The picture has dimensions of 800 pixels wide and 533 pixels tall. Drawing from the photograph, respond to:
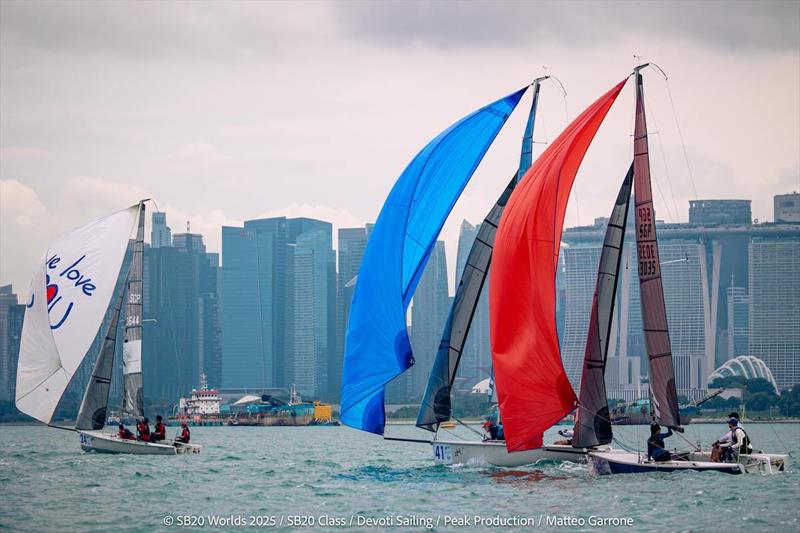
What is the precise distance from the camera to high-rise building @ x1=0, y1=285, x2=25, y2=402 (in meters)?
184

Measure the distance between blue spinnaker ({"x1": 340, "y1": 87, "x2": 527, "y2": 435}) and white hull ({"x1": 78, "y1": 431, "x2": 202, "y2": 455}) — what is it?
34.7 feet

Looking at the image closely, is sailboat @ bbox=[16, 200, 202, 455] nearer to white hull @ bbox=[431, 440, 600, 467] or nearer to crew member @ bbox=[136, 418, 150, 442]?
crew member @ bbox=[136, 418, 150, 442]

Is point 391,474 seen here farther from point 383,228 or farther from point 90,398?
point 90,398

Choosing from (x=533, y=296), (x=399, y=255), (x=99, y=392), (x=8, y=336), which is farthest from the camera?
(x=8, y=336)

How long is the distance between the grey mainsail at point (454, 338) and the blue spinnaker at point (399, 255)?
1548mm

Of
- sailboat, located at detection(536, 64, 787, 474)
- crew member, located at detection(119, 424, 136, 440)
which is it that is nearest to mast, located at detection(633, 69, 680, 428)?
sailboat, located at detection(536, 64, 787, 474)

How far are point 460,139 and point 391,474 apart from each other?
853 cm

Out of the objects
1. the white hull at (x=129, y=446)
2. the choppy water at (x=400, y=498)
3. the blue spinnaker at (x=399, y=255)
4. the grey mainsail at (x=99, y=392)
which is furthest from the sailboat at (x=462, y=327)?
the grey mainsail at (x=99, y=392)

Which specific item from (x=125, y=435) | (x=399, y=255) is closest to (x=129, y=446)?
(x=125, y=435)

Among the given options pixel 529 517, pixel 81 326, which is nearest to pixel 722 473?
pixel 529 517

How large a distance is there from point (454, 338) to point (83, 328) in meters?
13.4

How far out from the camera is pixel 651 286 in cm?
2802

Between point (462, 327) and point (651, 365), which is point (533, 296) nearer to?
point (651, 365)

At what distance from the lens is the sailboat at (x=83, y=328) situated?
40000mm
